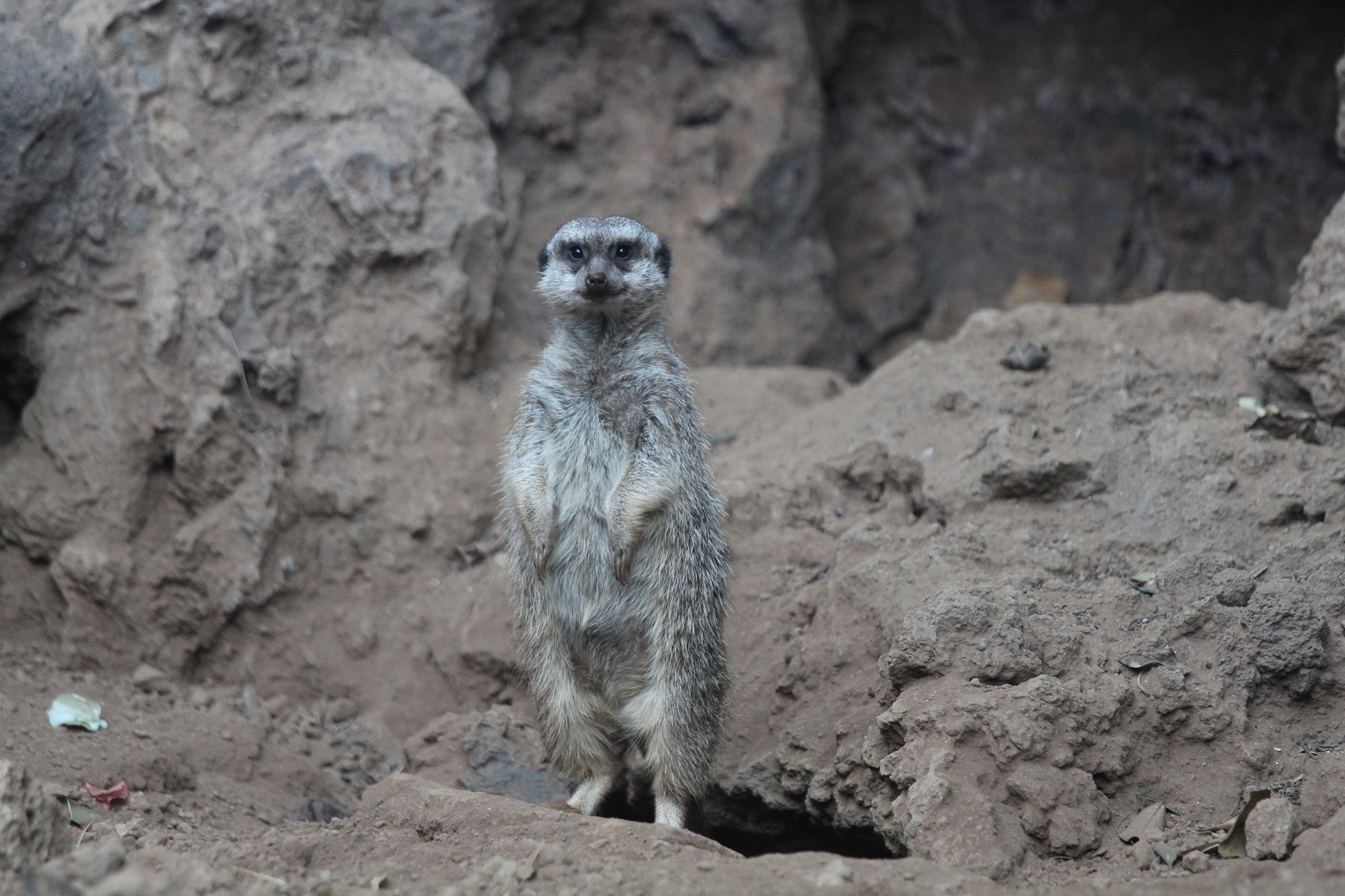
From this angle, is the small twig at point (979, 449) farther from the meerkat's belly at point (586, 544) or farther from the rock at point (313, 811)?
the rock at point (313, 811)

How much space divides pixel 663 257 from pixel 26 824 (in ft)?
8.44

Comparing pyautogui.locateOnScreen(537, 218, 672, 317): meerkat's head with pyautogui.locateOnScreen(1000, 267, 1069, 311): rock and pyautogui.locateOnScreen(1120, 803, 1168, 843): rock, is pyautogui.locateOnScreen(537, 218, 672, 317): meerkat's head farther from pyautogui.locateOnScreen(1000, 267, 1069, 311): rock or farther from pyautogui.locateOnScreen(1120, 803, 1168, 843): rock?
pyautogui.locateOnScreen(1000, 267, 1069, 311): rock

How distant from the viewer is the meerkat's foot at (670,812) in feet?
11.5

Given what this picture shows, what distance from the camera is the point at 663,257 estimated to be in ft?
13.4

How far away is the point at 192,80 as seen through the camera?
479 centimetres

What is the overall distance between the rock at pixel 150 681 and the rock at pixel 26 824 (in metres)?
1.74

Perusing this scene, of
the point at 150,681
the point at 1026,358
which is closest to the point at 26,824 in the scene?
the point at 150,681

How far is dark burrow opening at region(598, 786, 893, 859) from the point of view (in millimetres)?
3754

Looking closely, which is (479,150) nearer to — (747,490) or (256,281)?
(256,281)

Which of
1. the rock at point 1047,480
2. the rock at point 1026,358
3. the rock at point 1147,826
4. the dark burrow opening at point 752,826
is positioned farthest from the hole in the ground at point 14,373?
the rock at point 1147,826

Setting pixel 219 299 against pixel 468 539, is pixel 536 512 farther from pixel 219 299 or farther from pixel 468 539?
pixel 219 299

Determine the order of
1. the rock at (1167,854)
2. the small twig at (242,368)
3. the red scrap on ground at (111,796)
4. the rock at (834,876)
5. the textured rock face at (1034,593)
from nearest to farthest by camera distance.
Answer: the rock at (834,876) → the rock at (1167,854) → the textured rock face at (1034,593) → the red scrap on ground at (111,796) → the small twig at (242,368)

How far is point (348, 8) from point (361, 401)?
5.86 feet

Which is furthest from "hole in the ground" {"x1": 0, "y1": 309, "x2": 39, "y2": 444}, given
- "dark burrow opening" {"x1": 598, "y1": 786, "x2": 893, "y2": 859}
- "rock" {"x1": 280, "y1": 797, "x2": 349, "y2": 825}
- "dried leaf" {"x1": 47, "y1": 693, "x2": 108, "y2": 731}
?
"dark burrow opening" {"x1": 598, "y1": 786, "x2": 893, "y2": 859}
